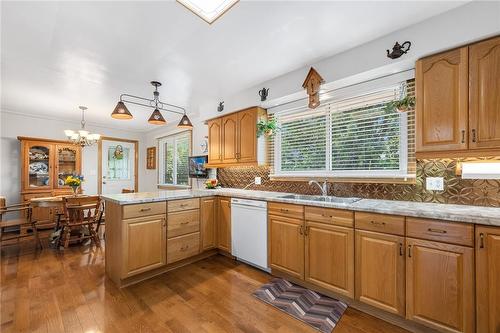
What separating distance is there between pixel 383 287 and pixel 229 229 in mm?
1881

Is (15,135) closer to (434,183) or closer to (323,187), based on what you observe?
(323,187)

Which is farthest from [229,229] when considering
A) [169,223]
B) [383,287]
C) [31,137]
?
[31,137]

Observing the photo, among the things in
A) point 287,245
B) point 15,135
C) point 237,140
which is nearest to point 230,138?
point 237,140

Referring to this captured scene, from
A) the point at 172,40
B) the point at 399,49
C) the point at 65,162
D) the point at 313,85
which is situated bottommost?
the point at 65,162

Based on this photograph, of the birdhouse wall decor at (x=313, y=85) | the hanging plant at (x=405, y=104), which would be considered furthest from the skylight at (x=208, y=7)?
the hanging plant at (x=405, y=104)

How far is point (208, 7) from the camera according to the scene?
5.57 ft

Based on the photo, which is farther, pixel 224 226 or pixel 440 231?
pixel 224 226

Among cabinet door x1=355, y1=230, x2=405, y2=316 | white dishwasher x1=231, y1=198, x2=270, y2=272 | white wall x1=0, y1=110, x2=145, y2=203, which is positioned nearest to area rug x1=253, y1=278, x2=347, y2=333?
cabinet door x1=355, y1=230, x2=405, y2=316

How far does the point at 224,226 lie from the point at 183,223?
60 cm

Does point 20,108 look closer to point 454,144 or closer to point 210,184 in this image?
point 210,184

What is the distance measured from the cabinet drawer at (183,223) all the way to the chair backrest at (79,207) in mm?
1603

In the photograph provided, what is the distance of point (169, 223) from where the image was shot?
2.69 m

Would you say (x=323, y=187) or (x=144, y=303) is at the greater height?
(x=323, y=187)

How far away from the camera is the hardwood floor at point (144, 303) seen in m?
1.76
